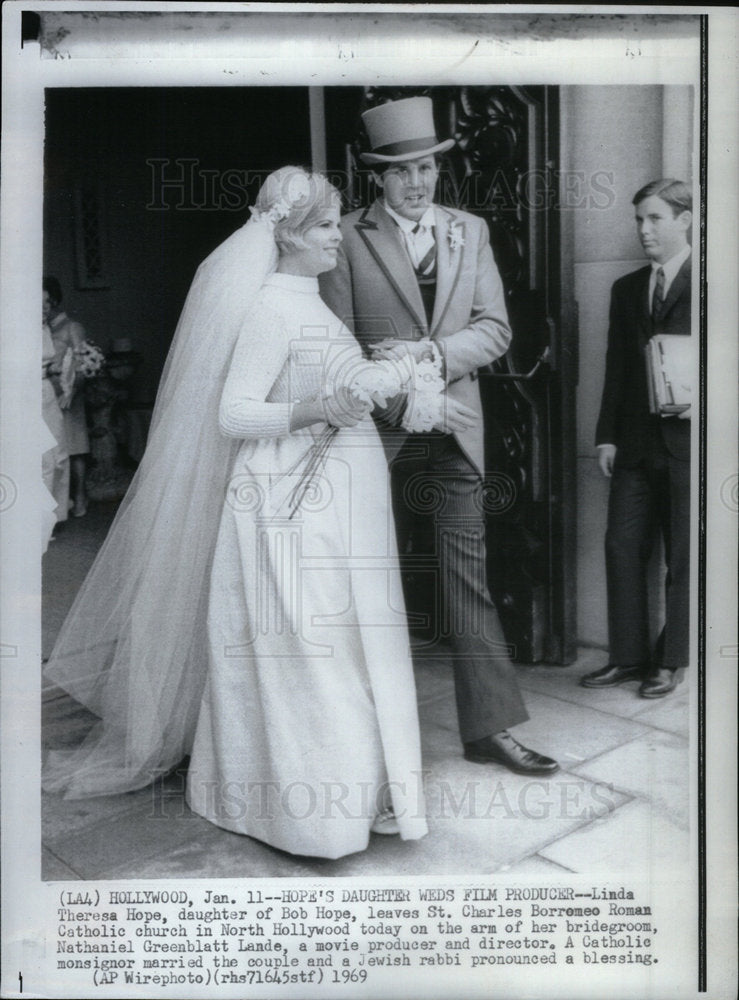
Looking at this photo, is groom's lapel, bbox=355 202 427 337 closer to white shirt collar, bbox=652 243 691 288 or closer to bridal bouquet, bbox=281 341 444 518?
bridal bouquet, bbox=281 341 444 518

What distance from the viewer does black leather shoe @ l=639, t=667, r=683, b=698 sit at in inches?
126

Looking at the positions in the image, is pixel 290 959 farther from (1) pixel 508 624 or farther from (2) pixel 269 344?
(2) pixel 269 344

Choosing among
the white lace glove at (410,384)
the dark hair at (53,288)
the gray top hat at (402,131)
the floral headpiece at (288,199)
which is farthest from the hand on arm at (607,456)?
the dark hair at (53,288)

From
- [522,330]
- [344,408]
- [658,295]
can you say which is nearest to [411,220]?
[522,330]

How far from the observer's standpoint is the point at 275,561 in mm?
3113

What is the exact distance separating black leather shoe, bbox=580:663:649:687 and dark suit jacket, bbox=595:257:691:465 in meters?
0.61

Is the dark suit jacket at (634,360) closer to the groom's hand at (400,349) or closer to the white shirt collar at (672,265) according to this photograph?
the white shirt collar at (672,265)

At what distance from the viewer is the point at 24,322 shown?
10.2ft

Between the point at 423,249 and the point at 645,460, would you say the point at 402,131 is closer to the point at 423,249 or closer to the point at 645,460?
the point at 423,249

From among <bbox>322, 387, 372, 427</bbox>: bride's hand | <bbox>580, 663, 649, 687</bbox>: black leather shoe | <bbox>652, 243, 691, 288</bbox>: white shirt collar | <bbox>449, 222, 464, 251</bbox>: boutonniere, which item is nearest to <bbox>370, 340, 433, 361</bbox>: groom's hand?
<bbox>322, 387, 372, 427</bbox>: bride's hand

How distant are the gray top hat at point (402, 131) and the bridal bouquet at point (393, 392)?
53cm

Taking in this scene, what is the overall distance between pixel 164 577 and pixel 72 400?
0.55 metres

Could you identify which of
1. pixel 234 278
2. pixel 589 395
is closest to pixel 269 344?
pixel 234 278

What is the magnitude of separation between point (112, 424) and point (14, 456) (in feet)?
0.92
